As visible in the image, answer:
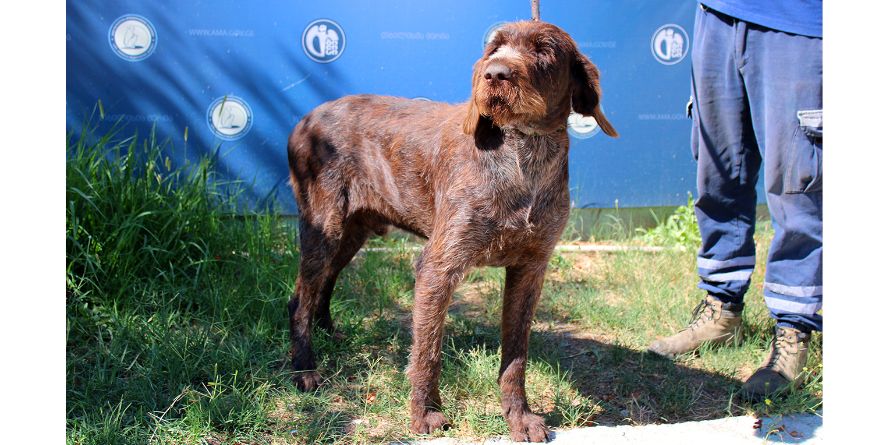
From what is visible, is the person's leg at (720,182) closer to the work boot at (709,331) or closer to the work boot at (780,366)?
the work boot at (709,331)

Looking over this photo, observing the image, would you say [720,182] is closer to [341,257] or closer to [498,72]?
[498,72]

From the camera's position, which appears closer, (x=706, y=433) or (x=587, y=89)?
(x=587, y=89)

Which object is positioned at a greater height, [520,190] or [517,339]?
[520,190]

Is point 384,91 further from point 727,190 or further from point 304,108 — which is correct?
point 727,190

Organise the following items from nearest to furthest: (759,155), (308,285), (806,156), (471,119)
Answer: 1. (471,119)
2. (806,156)
3. (308,285)
4. (759,155)

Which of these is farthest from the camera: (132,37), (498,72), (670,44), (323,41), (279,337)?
(670,44)

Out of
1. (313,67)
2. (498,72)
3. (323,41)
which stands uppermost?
(323,41)

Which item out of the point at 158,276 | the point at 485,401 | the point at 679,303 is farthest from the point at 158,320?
the point at 679,303

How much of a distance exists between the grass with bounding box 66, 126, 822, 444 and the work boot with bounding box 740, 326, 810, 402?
0.28 feet

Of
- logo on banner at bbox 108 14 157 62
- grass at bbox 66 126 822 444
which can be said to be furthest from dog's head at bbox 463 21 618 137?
logo on banner at bbox 108 14 157 62

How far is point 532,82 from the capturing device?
297 cm

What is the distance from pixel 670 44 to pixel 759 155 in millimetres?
2330

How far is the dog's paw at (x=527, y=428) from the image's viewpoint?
3.31m

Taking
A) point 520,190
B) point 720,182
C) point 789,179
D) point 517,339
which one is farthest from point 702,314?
point 520,190
